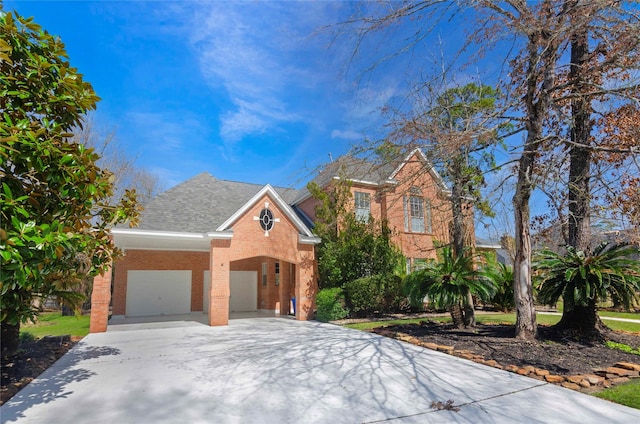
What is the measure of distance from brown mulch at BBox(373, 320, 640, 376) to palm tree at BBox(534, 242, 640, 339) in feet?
2.08

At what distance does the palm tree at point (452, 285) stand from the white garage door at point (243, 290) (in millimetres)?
11793

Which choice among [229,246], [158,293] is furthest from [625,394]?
[158,293]

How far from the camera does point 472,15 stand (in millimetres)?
7891

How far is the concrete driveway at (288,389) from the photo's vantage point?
16.9ft

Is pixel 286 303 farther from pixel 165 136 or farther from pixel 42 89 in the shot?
pixel 42 89

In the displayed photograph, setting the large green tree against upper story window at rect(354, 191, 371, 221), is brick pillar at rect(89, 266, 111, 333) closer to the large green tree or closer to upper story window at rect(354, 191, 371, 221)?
the large green tree

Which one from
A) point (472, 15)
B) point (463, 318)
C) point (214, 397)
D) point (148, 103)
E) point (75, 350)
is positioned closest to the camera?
point (214, 397)

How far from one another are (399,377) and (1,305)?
6.35m

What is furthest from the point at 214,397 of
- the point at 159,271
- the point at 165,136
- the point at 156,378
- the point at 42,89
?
the point at 165,136

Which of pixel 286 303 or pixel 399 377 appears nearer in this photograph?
pixel 399 377

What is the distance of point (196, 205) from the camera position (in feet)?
57.5

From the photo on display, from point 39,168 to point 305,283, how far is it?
1307 cm

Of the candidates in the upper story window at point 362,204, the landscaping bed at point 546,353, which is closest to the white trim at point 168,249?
the upper story window at point 362,204

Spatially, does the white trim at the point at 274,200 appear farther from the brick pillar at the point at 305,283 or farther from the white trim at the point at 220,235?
the brick pillar at the point at 305,283
